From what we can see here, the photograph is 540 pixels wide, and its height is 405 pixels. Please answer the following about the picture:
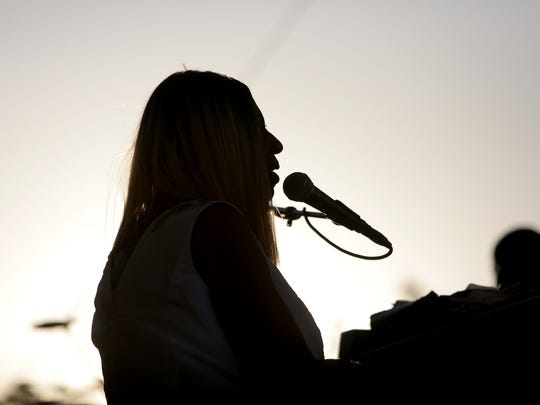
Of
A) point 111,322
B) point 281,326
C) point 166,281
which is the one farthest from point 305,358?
point 111,322

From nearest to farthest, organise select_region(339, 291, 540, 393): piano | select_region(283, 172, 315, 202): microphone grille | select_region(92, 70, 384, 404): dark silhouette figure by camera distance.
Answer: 1. select_region(92, 70, 384, 404): dark silhouette figure
2. select_region(339, 291, 540, 393): piano
3. select_region(283, 172, 315, 202): microphone grille

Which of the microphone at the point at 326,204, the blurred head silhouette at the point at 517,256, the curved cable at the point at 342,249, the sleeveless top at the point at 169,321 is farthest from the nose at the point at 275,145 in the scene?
the blurred head silhouette at the point at 517,256

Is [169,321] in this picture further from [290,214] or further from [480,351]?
[290,214]

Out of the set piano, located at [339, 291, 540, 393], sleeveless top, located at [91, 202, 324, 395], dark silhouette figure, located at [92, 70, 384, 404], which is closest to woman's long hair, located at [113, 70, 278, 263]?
dark silhouette figure, located at [92, 70, 384, 404]

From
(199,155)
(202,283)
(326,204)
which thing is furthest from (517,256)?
(202,283)

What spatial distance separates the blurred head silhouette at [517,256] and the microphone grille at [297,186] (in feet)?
4.23

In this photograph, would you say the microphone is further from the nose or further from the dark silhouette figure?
the dark silhouette figure

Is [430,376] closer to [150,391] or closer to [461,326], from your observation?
[461,326]

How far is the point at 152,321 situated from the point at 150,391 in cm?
14

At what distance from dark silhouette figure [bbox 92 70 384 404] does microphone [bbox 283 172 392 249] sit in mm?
392

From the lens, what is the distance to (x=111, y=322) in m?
1.64

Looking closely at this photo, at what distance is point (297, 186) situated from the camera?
7.45 ft

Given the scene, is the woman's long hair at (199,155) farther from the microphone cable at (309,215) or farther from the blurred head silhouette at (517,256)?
the blurred head silhouette at (517,256)

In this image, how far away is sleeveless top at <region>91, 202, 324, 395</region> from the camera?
1492 mm
